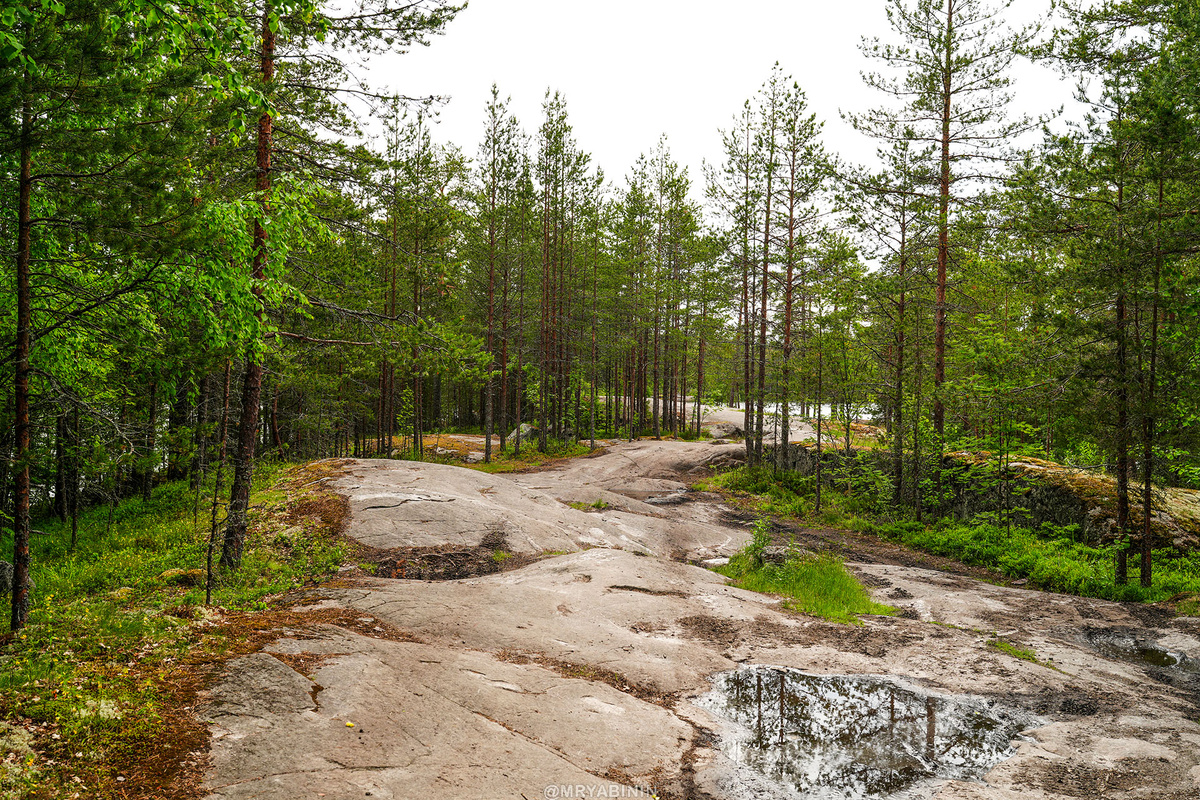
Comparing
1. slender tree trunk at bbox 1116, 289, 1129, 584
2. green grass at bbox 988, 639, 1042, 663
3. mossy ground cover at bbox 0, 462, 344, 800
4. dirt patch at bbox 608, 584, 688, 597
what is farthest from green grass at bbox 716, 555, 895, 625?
mossy ground cover at bbox 0, 462, 344, 800

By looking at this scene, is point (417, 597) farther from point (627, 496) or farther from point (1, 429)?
point (627, 496)

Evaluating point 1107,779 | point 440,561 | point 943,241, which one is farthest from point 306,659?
point 943,241

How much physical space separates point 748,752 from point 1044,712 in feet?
10.7

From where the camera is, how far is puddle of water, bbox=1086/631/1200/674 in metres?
7.25

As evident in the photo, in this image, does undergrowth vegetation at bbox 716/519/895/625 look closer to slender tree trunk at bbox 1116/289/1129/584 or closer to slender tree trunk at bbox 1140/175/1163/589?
slender tree trunk at bbox 1116/289/1129/584

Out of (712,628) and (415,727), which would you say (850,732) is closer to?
(712,628)

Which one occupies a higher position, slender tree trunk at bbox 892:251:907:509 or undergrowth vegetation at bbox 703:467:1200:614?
slender tree trunk at bbox 892:251:907:509

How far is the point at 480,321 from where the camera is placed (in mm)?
38375

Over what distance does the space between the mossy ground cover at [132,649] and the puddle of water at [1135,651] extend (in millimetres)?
10274

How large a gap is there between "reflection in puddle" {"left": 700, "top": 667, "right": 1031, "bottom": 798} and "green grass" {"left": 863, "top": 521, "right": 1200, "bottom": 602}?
24.9 feet

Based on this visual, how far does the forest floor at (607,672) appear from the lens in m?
3.96

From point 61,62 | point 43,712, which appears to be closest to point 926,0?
point 61,62

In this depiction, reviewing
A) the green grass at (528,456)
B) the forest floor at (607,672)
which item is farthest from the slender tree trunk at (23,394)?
the green grass at (528,456)

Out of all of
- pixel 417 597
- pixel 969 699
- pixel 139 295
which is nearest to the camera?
pixel 969 699
